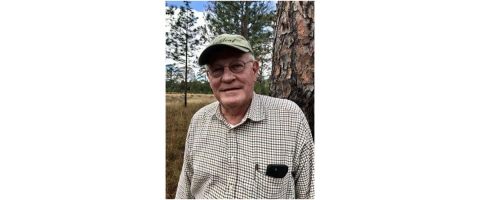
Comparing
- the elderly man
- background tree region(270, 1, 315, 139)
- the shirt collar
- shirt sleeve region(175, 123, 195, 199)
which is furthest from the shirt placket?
background tree region(270, 1, 315, 139)

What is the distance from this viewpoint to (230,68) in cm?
112

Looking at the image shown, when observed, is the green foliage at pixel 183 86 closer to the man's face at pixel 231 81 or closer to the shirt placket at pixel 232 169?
the man's face at pixel 231 81

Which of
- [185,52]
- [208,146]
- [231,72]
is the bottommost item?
[208,146]

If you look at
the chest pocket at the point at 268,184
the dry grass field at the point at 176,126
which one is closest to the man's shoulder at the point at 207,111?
the dry grass field at the point at 176,126

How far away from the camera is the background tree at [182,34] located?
128cm

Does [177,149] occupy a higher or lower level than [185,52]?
lower

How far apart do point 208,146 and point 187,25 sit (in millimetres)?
610

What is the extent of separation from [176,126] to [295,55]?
2.23 ft

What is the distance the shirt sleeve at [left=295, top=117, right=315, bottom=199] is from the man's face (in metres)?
0.30

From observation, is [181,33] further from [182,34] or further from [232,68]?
[232,68]

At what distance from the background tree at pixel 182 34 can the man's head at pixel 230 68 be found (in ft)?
0.56
